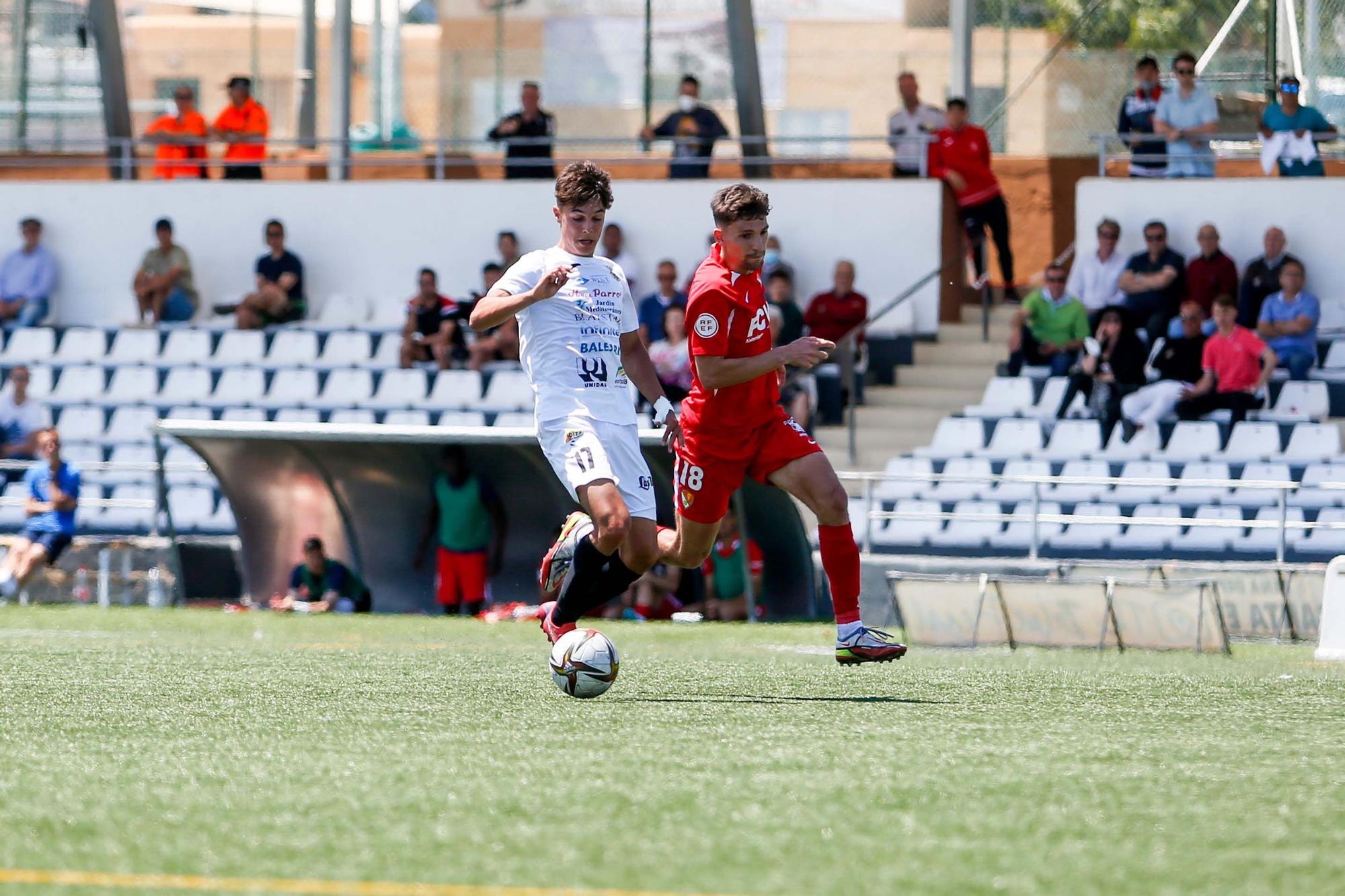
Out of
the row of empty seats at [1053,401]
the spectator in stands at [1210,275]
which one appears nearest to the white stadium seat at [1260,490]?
the row of empty seats at [1053,401]

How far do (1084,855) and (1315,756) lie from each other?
1696mm

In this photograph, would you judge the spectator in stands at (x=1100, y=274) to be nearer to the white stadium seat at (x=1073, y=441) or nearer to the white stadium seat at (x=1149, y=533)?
the white stadium seat at (x=1073, y=441)

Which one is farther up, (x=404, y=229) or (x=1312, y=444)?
(x=404, y=229)

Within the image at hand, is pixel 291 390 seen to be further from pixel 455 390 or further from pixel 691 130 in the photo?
pixel 691 130

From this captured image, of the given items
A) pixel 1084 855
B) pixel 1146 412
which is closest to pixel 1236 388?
pixel 1146 412

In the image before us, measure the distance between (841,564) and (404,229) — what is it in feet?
46.6

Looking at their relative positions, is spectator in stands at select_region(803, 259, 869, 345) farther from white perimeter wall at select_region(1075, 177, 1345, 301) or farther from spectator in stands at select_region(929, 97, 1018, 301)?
white perimeter wall at select_region(1075, 177, 1345, 301)

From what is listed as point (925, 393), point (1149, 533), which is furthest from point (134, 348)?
point (1149, 533)

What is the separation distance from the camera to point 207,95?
2389cm

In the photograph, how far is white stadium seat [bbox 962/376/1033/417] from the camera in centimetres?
1647

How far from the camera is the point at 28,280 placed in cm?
2105

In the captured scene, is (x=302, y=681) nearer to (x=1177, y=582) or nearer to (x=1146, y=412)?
(x=1177, y=582)

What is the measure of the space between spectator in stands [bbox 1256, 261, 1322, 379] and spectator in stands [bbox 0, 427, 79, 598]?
392 inches

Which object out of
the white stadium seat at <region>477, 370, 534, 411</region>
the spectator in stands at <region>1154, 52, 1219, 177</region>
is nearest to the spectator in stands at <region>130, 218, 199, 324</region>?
the white stadium seat at <region>477, 370, 534, 411</region>
